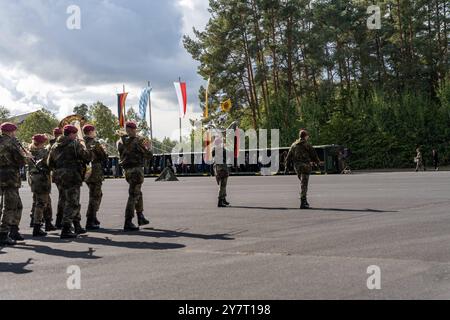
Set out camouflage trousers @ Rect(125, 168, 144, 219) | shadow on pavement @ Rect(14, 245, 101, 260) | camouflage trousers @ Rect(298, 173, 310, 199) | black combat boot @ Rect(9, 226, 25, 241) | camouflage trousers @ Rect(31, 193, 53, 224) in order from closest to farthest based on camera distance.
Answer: shadow on pavement @ Rect(14, 245, 101, 260)
black combat boot @ Rect(9, 226, 25, 241)
camouflage trousers @ Rect(31, 193, 53, 224)
camouflage trousers @ Rect(125, 168, 144, 219)
camouflage trousers @ Rect(298, 173, 310, 199)

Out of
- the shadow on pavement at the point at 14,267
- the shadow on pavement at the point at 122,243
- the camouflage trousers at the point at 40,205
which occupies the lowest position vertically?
the shadow on pavement at the point at 14,267

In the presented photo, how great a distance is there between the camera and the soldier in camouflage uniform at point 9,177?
32.8ft

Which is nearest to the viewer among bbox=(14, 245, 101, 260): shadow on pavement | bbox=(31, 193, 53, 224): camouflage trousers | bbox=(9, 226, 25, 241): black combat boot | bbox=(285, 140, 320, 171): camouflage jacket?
bbox=(14, 245, 101, 260): shadow on pavement

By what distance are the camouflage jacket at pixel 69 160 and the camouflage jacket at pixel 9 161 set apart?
2.11 feet

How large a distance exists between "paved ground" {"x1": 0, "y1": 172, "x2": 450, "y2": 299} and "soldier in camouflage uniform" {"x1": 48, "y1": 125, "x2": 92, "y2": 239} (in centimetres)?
54

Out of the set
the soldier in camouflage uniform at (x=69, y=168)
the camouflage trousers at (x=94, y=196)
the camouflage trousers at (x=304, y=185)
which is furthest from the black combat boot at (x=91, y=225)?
the camouflage trousers at (x=304, y=185)

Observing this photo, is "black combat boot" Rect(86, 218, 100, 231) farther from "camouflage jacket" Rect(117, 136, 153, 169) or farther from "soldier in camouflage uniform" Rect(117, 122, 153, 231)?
"camouflage jacket" Rect(117, 136, 153, 169)

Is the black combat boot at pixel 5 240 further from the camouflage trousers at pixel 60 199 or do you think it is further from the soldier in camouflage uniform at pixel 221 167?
the soldier in camouflage uniform at pixel 221 167

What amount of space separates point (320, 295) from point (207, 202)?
1235 centimetres

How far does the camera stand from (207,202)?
17672 mm

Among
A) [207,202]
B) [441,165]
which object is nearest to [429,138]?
[441,165]

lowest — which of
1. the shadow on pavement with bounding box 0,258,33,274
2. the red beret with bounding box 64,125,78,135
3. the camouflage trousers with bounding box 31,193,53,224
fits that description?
the shadow on pavement with bounding box 0,258,33,274

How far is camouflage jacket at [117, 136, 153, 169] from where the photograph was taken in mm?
11516

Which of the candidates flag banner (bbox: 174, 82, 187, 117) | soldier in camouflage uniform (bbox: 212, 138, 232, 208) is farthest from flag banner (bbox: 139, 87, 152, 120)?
soldier in camouflage uniform (bbox: 212, 138, 232, 208)
